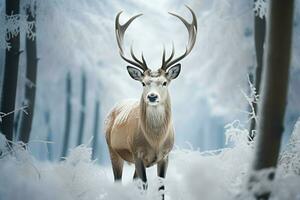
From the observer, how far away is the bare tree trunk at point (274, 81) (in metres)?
1.74

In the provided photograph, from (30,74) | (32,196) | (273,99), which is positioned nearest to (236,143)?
(273,99)

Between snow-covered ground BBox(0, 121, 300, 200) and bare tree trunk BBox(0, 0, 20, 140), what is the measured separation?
0.31m

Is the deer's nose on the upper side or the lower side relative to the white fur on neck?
upper

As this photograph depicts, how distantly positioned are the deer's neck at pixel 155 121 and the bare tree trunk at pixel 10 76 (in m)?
0.83

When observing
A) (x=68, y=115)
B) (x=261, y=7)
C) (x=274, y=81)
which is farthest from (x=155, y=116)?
(x=68, y=115)

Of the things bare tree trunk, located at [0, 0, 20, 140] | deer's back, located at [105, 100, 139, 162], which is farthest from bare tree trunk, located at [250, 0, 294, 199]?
bare tree trunk, located at [0, 0, 20, 140]

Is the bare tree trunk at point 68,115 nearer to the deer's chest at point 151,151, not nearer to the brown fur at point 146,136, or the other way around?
the brown fur at point 146,136

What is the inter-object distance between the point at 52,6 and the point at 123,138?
1108 mm

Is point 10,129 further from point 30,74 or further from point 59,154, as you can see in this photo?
point 59,154

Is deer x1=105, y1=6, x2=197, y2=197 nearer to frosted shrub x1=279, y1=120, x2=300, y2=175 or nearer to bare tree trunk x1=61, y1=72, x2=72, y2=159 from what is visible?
frosted shrub x1=279, y1=120, x2=300, y2=175

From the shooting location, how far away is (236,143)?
8.41 ft

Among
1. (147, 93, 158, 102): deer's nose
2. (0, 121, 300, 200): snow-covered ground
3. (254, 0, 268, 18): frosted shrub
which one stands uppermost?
(254, 0, 268, 18): frosted shrub

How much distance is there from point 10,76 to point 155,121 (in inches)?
38.5

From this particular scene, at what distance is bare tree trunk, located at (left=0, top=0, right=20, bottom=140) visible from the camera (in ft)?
9.30
